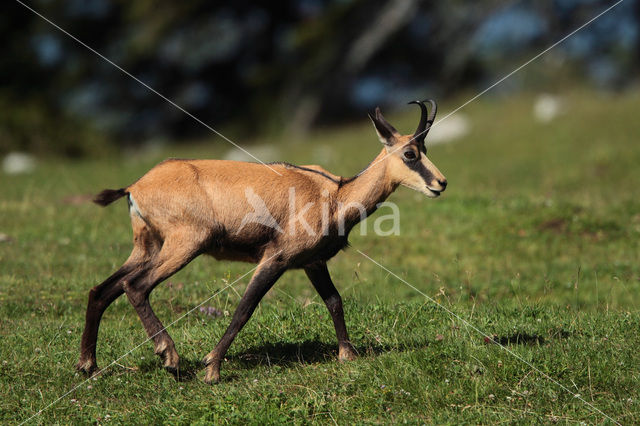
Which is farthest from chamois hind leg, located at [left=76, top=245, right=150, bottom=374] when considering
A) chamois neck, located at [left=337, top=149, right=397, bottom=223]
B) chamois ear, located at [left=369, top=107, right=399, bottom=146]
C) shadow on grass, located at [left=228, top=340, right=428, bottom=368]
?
chamois ear, located at [left=369, top=107, right=399, bottom=146]

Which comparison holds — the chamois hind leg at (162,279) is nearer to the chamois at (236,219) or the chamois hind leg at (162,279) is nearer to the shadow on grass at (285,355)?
the chamois at (236,219)

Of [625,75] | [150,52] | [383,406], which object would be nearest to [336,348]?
[383,406]

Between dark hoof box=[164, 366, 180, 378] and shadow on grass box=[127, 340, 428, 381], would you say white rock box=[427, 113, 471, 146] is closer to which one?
shadow on grass box=[127, 340, 428, 381]

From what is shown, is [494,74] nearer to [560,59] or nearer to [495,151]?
[560,59]

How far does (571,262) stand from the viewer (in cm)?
1135

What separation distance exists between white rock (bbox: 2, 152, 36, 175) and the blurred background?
3.08 meters

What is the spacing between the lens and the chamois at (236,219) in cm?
668

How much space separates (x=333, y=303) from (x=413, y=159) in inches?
60.4

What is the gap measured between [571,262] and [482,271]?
4.54 ft

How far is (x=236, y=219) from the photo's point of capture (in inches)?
267

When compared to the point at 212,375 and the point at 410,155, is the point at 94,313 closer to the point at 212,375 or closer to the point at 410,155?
the point at 212,375

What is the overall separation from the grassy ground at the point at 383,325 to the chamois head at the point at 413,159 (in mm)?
1444

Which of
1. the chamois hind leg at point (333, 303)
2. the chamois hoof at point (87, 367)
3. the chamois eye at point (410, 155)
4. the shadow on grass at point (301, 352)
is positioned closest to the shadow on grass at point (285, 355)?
the shadow on grass at point (301, 352)

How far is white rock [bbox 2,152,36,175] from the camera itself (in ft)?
71.9
